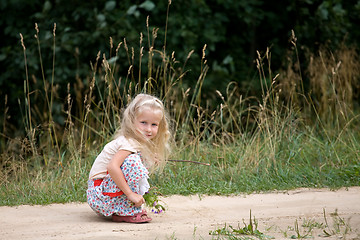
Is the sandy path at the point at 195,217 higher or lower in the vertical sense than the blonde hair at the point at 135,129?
lower

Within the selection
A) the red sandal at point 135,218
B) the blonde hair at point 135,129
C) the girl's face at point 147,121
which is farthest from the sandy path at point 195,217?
the girl's face at point 147,121

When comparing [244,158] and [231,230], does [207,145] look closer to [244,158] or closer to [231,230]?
[244,158]

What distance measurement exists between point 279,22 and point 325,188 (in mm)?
5162

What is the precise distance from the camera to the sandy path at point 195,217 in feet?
11.7

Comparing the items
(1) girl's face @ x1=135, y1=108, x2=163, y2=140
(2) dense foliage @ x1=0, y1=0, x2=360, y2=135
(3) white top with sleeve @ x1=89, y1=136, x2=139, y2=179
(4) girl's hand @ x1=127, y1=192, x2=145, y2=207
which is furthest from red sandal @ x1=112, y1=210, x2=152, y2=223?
(2) dense foliage @ x1=0, y1=0, x2=360, y2=135

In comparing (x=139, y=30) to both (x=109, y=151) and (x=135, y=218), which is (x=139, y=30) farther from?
(x=135, y=218)

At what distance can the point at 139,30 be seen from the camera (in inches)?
317

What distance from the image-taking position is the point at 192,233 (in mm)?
3531

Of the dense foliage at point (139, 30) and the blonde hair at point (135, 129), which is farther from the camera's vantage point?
the dense foliage at point (139, 30)

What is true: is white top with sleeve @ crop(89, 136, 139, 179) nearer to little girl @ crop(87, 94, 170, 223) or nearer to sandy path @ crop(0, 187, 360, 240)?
little girl @ crop(87, 94, 170, 223)

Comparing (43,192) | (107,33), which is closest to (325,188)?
(43,192)

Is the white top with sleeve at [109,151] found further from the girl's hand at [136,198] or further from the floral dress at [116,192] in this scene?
the girl's hand at [136,198]

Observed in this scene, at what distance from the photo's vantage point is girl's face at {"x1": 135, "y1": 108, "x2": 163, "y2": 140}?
3.96 metres

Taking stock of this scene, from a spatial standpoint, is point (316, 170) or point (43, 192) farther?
point (316, 170)
